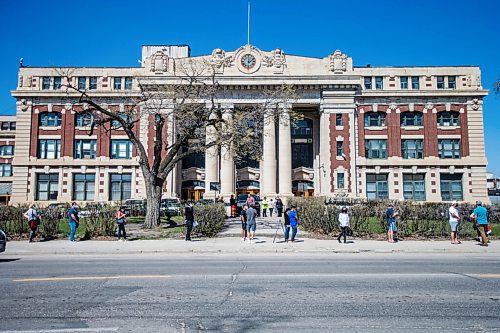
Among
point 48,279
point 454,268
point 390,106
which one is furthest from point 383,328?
point 390,106

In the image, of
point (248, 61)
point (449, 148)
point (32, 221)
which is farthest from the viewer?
point (449, 148)

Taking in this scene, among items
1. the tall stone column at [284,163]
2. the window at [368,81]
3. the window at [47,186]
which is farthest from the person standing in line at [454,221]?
the window at [47,186]

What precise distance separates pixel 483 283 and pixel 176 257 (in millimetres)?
10554

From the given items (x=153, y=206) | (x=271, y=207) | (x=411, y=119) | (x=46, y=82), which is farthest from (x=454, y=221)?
(x=46, y=82)

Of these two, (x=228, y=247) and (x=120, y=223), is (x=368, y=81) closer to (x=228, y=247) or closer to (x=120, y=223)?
(x=228, y=247)

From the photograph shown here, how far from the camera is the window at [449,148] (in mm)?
50438

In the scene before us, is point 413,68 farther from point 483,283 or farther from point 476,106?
point 483,283

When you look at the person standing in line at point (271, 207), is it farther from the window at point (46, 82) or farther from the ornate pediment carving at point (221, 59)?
the window at point (46, 82)

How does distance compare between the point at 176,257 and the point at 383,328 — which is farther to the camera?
the point at 176,257

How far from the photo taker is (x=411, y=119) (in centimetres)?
5103

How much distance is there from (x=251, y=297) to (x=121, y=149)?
46.6 meters

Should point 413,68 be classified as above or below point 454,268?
above

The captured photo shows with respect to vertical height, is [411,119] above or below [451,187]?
above

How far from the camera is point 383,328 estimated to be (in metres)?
6.16
